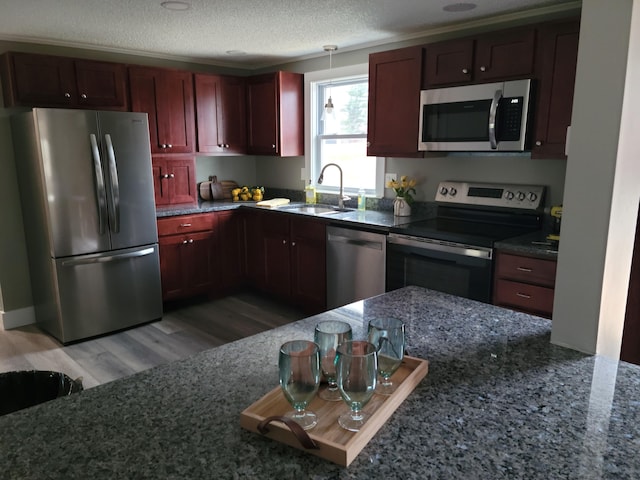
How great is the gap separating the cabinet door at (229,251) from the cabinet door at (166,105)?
0.74 meters

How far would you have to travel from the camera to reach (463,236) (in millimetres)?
2910

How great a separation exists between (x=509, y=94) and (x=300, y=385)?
259 cm

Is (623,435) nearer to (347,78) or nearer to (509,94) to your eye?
(509,94)

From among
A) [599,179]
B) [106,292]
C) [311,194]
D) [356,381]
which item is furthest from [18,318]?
[599,179]

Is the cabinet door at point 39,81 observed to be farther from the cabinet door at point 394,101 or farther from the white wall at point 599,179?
the white wall at point 599,179

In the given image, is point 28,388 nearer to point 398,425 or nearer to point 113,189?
point 398,425

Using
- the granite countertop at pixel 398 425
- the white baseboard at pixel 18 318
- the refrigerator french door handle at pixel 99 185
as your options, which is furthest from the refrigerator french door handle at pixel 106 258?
the granite countertop at pixel 398 425

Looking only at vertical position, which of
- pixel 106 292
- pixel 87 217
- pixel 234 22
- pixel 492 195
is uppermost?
pixel 234 22

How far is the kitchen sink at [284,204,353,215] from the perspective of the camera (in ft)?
13.5

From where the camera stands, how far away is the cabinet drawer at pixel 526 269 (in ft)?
8.42

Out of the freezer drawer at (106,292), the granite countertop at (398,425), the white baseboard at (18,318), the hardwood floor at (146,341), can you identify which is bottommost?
the hardwood floor at (146,341)

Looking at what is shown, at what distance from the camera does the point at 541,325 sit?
57.4 inches

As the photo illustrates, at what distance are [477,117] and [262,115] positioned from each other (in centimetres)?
232

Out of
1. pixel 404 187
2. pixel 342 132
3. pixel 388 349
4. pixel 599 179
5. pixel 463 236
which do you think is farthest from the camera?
pixel 342 132
